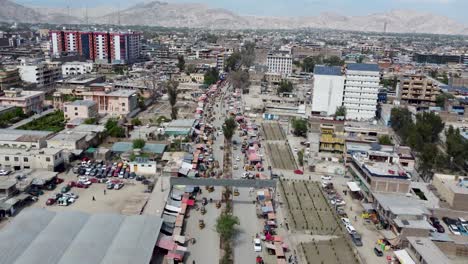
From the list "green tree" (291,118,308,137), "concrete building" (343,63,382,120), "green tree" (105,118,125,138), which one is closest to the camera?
"green tree" (105,118,125,138)

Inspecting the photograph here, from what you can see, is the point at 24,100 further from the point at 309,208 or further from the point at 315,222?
the point at 315,222

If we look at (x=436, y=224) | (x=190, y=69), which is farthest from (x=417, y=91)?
(x=190, y=69)

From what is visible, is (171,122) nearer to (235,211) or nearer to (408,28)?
(235,211)

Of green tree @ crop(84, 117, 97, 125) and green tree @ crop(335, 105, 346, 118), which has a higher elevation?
green tree @ crop(335, 105, 346, 118)

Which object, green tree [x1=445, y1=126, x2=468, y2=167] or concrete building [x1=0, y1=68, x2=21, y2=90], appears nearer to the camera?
green tree [x1=445, y1=126, x2=468, y2=167]

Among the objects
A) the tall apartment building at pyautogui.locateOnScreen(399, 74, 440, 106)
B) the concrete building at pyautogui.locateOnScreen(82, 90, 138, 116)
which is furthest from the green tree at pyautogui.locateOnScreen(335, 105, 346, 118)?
the concrete building at pyautogui.locateOnScreen(82, 90, 138, 116)

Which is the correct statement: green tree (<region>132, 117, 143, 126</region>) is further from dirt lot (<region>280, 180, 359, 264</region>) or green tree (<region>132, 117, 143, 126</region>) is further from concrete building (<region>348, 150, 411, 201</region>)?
concrete building (<region>348, 150, 411, 201</region>)
